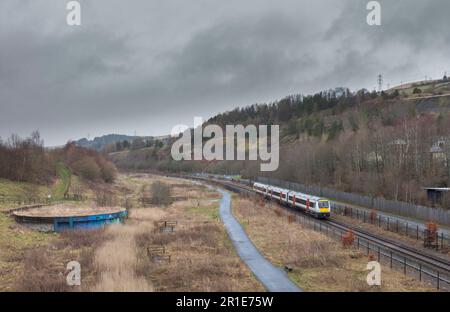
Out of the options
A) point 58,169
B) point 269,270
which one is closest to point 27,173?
point 58,169

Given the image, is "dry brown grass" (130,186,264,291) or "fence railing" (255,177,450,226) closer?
"dry brown grass" (130,186,264,291)

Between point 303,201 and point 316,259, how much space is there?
Answer: 24.6 m

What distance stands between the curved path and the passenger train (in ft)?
36.7

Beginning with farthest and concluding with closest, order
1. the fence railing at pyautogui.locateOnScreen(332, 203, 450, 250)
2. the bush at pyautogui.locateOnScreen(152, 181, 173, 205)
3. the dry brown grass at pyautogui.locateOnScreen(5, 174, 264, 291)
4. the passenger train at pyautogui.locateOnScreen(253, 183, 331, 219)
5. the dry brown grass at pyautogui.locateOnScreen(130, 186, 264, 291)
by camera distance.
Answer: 1. the bush at pyautogui.locateOnScreen(152, 181, 173, 205)
2. the passenger train at pyautogui.locateOnScreen(253, 183, 331, 219)
3. the fence railing at pyautogui.locateOnScreen(332, 203, 450, 250)
4. the dry brown grass at pyautogui.locateOnScreen(130, 186, 264, 291)
5. the dry brown grass at pyautogui.locateOnScreen(5, 174, 264, 291)

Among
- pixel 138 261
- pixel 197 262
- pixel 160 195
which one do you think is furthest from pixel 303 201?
pixel 138 261

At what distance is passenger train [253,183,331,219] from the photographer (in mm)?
43250

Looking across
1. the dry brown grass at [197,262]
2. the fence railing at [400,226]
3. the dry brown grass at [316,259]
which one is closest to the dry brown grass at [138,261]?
the dry brown grass at [197,262]

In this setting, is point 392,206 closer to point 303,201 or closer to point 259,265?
Answer: point 303,201

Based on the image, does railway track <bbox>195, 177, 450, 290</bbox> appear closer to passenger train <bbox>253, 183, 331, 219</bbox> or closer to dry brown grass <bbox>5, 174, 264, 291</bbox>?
passenger train <bbox>253, 183, 331, 219</bbox>

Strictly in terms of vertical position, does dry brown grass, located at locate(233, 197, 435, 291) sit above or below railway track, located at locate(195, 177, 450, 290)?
above

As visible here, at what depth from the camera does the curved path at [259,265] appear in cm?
1817

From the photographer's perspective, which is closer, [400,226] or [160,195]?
[400,226]

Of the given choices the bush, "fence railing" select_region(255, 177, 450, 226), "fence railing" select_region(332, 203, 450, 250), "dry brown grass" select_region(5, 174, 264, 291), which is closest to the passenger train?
"fence railing" select_region(332, 203, 450, 250)

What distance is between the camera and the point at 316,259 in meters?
23.7
